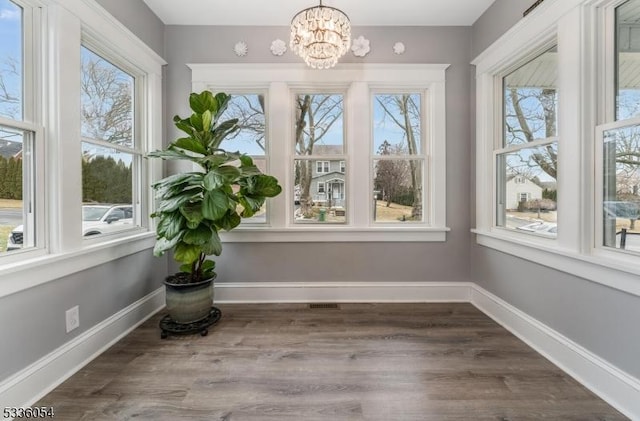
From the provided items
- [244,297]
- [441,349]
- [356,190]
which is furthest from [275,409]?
[356,190]

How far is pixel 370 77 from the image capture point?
287 centimetres

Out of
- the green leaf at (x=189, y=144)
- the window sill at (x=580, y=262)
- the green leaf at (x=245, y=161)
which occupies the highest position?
the green leaf at (x=189, y=144)

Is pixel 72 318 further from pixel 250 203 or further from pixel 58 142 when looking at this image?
pixel 250 203

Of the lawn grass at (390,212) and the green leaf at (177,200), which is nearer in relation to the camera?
the green leaf at (177,200)

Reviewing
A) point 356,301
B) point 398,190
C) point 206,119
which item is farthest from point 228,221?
point 398,190

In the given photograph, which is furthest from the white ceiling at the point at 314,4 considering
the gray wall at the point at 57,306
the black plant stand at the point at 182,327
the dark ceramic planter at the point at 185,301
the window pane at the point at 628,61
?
the black plant stand at the point at 182,327

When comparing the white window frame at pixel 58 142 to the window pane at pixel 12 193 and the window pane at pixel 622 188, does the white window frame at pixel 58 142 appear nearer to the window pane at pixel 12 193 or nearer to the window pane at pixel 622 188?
the window pane at pixel 12 193

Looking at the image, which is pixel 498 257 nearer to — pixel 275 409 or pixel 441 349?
pixel 441 349

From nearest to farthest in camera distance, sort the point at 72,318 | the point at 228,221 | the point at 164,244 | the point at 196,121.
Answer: the point at 72,318, the point at 164,244, the point at 196,121, the point at 228,221

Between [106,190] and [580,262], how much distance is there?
333cm

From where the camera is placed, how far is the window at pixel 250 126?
9.71 feet

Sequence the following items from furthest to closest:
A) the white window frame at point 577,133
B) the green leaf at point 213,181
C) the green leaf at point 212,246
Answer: the green leaf at point 212,246
the green leaf at point 213,181
the white window frame at point 577,133

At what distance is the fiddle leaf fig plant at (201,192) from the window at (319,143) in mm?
673

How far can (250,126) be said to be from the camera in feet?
9.76
